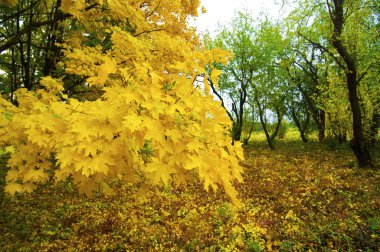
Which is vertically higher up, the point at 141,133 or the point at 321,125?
the point at 321,125

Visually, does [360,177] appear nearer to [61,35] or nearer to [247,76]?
[61,35]

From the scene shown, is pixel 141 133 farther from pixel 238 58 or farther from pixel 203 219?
pixel 238 58

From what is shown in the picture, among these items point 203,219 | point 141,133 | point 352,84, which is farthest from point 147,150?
point 352,84

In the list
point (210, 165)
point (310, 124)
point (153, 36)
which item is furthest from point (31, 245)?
point (310, 124)

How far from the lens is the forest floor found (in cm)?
562

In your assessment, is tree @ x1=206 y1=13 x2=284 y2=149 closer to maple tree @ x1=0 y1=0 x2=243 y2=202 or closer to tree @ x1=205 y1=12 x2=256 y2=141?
tree @ x1=205 y1=12 x2=256 y2=141

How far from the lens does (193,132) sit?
82.2 inches

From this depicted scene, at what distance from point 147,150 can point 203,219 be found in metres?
4.65

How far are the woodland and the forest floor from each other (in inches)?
1.7

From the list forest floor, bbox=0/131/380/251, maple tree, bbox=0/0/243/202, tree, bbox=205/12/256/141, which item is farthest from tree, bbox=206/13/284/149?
maple tree, bbox=0/0/243/202

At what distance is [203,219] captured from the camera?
22.7ft

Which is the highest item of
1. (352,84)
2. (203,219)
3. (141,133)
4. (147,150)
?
(352,84)

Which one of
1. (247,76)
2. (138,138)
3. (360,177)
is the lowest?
(360,177)

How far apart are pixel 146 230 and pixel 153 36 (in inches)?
173
